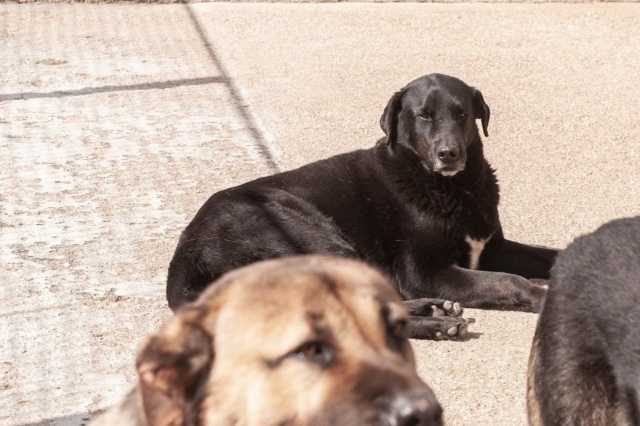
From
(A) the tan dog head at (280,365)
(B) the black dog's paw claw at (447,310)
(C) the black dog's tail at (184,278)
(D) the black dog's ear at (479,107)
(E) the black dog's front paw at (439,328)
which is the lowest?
(C) the black dog's tail at (184,278)

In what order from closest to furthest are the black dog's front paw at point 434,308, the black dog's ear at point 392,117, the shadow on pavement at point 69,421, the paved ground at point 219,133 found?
the shadow on pavement at point 69,421
the paved ground at point 219,133
the black dog's front paw at point 434,308
the black dog's ear at point 392,117

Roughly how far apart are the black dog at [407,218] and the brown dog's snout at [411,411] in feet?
9.12

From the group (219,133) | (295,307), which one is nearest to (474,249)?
(219,133)

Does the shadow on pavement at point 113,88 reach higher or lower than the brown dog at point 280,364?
lower

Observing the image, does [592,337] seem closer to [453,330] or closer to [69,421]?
[453,330]

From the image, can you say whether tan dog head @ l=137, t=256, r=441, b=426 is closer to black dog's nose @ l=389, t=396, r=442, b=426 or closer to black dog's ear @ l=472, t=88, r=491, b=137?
black dog's nose @ l=389, t=396, r=442, b=426

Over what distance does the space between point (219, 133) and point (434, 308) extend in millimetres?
2884

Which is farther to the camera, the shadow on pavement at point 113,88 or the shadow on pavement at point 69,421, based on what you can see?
the shadow on pavement at point 113,88

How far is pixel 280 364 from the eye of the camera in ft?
8.23

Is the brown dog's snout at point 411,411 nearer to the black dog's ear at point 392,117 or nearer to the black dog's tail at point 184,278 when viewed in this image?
the black dog's tail at point 184,278

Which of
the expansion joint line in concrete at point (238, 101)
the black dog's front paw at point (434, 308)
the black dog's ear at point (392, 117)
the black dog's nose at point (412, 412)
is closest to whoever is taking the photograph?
the black dog's nose at point (412, 412)

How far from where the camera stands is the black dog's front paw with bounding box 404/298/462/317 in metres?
5.44

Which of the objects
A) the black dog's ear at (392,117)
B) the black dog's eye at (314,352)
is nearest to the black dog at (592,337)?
the black dog's eye at (314,352)

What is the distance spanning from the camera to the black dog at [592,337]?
3096 millimetres
